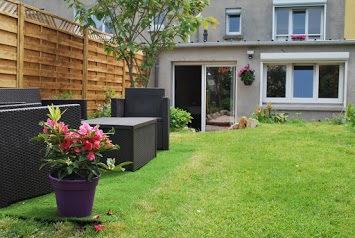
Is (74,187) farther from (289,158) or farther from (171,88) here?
(171,88)

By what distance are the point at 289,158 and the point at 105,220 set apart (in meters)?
2.96

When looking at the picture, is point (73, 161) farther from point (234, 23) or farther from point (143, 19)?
point (234, 23)

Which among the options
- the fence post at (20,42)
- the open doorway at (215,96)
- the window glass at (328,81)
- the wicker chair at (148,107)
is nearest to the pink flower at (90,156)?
the wicker chair at (148,107)

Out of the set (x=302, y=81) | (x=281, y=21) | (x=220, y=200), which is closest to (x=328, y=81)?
(x=302, y=81)

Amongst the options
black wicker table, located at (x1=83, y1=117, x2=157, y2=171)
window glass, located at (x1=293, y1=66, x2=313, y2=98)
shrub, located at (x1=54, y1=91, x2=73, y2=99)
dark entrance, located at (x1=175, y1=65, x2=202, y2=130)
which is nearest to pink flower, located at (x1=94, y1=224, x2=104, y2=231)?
black wicker table, located at (x1=83, y1=117, x2=157, y2=171)

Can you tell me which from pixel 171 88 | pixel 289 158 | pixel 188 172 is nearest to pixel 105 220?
pixel 188 172

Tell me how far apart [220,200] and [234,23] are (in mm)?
12555

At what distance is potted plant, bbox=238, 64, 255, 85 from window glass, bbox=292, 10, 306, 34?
14.7 feet

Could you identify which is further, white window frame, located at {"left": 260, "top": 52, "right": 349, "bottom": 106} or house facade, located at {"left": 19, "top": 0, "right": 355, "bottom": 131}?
house facade, located at {"left": 19, "top": 0, "right": 355, "bottom": 131}

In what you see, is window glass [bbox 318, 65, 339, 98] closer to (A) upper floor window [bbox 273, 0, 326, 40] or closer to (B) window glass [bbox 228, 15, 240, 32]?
(A) upper floor window [bbox 273, 0, 326, 40]

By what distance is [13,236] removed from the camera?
2.33 metres

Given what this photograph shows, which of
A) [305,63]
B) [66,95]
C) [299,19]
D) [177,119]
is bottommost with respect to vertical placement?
[177,119]

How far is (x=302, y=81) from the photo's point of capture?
1079 cm

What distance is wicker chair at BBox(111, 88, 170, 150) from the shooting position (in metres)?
5.41
